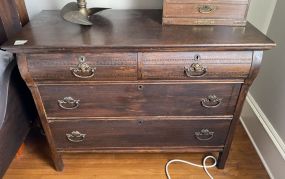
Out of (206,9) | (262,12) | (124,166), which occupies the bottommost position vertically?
(124,166)

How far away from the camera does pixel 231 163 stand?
4.85 feet

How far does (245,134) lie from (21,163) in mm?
1455

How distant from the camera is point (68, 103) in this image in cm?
114

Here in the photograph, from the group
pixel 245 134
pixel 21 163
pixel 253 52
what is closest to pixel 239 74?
pixel 253 52

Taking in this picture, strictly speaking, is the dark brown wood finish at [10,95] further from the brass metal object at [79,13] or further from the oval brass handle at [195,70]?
the oval brass handle at [195,70]

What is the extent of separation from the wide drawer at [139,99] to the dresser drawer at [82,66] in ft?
0.20

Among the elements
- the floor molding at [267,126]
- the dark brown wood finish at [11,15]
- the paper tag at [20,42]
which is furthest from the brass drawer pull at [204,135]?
the dark brown wood finish at [11,15]

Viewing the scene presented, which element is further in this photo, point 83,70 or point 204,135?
point 204,135

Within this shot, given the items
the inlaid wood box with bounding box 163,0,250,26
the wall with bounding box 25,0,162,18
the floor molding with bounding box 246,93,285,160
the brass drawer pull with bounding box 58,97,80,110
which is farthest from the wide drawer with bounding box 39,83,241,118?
the wall with bounding box 25,0,162,18

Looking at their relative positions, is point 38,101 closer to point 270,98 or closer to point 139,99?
point 139,99

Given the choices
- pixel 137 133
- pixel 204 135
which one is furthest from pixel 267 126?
pixel 137 133

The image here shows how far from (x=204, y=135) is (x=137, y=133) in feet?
1.14

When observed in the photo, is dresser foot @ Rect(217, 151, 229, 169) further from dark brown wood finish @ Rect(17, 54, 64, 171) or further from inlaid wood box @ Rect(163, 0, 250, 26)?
dark brown wood finish @ Rect(17, 54, 64, 171)

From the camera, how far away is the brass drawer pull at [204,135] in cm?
126
